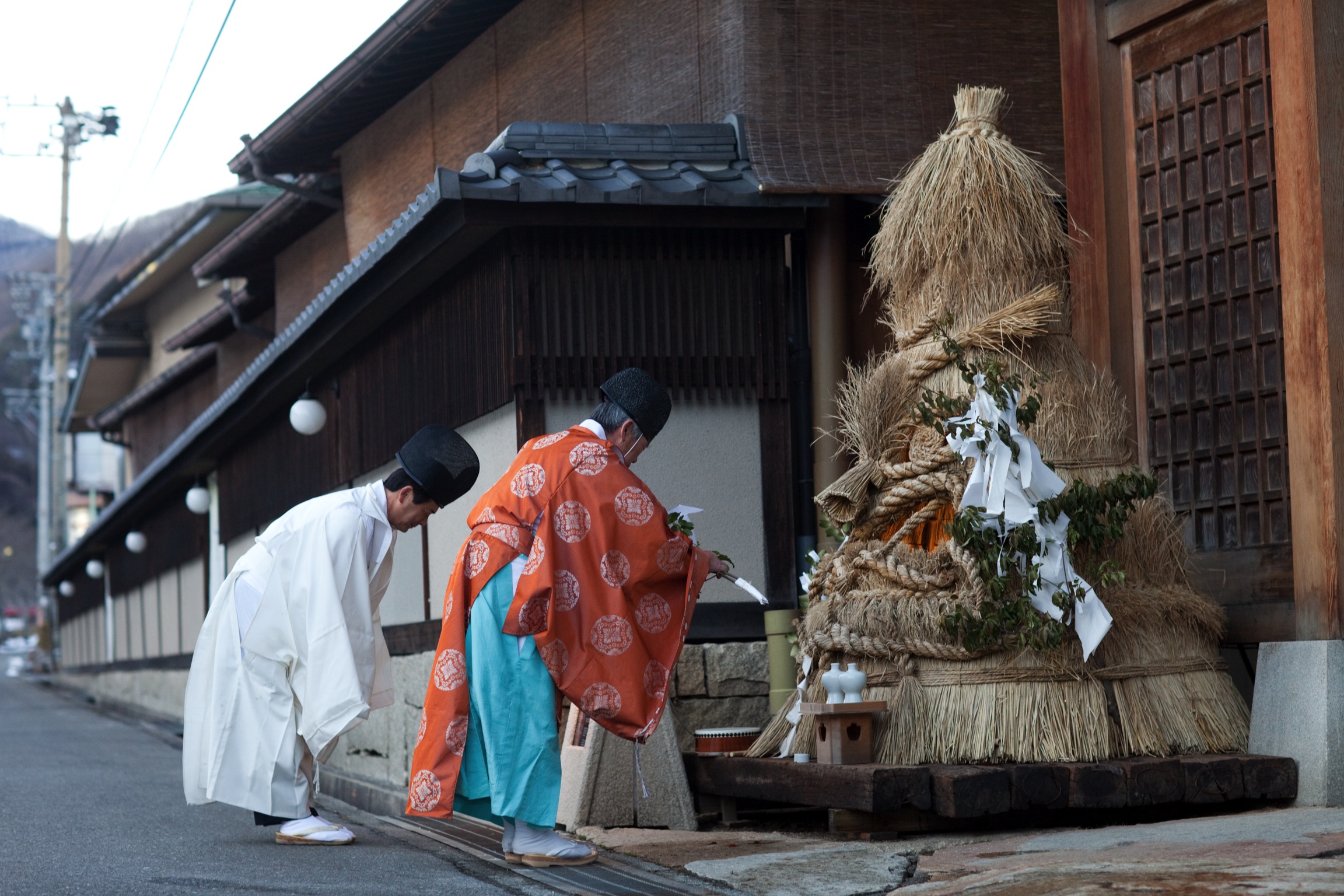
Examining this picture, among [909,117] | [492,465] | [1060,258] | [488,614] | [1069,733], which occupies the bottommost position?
[1069,733]

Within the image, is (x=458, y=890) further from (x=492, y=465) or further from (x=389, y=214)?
(x=389, y=214)

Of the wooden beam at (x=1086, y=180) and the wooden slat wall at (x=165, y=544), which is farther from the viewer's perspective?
the wooden slat wall at (x=165, y=544)

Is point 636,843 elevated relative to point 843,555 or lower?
lower

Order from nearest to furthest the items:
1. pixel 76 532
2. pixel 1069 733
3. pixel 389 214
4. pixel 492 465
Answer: pixel 1069 733, pixel 492 465, pixel 389 214, pixel 76 532

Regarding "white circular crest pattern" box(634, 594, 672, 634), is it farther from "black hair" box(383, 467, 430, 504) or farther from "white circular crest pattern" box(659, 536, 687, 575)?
"black hair" box(383, 467, 430, 504)

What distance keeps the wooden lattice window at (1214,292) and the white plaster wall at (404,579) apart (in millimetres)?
5194

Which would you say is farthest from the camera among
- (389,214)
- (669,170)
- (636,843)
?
(389,214)

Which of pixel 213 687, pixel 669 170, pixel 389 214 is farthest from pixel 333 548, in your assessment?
pixel 389 214

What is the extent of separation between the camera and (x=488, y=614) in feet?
18.3

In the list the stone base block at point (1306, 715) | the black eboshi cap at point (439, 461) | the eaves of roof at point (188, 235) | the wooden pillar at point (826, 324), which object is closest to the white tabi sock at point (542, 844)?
the black eboshi cap at point (439, 461)

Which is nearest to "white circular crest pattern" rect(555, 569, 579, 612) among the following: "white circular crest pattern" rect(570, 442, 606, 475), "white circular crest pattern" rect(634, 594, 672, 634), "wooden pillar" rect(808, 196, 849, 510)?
"white circular crest pattern" rect(634, 594, 672, 634)

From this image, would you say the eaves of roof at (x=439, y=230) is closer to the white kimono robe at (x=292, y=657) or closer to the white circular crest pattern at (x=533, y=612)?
the white kimono robe at (x=292, y=657)

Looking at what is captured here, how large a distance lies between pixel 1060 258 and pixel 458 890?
3466 millimetres

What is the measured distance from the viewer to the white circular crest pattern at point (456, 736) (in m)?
5.57
